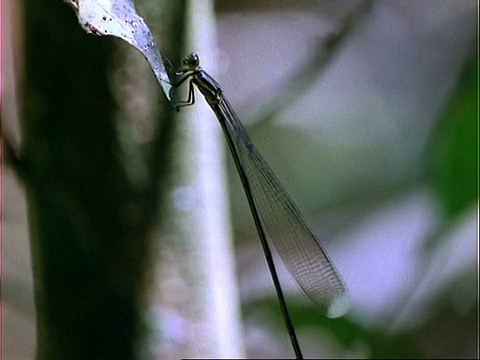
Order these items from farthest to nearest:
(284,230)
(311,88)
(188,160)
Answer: (311,88), (284,230), (188,160)

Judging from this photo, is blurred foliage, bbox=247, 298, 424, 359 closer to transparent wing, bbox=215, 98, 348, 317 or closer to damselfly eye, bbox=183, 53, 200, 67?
transparent wing, bbox=215, 98, 348, 317

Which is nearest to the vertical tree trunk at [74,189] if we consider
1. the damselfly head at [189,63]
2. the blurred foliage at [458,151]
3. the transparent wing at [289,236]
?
the damselfly head at [189,63]

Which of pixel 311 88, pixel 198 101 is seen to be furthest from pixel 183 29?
pixel 311 88

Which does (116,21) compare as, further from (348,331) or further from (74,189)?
(348,331)

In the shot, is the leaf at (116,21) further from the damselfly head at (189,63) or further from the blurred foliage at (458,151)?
the blurred foliage at (458,151)

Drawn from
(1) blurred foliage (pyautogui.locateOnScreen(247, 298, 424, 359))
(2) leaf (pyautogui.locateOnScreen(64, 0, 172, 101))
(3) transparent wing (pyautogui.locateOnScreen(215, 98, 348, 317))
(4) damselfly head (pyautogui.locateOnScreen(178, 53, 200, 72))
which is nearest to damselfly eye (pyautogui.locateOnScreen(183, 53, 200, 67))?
(4) damselfly head (pyautogui.locateOnScreen(178, 53, 200, 72))

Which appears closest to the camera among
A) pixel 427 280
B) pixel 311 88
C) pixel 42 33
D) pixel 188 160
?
pixel 42 33

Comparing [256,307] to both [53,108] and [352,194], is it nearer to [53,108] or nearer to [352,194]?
[352,194]

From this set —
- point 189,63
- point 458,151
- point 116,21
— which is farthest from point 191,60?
point 458,151
